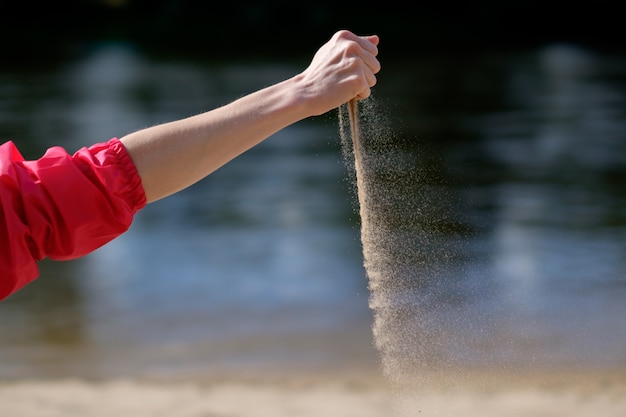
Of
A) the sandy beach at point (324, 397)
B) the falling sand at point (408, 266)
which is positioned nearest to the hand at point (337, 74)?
the falling sand at point (408, 266)

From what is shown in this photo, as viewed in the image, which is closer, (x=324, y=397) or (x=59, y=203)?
(x=59, y=203)

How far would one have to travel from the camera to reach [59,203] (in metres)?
1.00

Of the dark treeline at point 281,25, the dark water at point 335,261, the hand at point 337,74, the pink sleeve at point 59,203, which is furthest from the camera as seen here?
the dark treeline at point 281,25

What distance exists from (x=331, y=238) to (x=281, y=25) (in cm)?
1111

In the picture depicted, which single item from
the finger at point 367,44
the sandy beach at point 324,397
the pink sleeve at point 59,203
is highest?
the sandy beach at point 324,397

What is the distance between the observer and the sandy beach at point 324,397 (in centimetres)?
242

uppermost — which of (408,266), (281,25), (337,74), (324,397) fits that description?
(281,25)

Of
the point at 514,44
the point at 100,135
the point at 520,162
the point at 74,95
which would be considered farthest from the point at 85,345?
the point at 514,44

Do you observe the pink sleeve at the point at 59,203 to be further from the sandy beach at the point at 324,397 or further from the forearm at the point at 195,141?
the sandy beach at the point at 324,397

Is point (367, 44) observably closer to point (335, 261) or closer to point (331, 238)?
point (335, 261)

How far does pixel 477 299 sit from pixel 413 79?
5957 millimetres

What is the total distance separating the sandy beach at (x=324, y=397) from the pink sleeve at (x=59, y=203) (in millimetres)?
1487

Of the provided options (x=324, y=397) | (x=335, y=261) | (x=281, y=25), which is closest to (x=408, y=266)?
(x=335, y=261)

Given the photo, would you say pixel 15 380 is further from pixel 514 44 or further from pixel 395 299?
pixel 514 44
